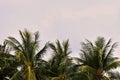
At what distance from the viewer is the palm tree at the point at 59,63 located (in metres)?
37.5

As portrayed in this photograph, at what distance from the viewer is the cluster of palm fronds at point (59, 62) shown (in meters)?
37.4

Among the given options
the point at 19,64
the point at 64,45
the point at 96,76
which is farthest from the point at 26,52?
the point at 96,76

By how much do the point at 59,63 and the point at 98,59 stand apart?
3876 mm

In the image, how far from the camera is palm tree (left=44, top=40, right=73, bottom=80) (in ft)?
123

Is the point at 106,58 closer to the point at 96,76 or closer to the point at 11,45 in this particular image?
the point at 96,76

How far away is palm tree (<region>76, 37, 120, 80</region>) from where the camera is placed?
124 feet

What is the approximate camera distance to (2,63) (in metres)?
38.5

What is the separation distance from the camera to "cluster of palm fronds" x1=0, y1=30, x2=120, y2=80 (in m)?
37.4

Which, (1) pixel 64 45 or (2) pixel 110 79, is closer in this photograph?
(2) pixel 110 79

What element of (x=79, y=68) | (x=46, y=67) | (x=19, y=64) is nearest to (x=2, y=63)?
(x=19, y=64)

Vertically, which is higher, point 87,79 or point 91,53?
A: point 91,53

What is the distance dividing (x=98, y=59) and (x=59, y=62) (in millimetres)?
3874

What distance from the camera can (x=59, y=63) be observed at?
3884 cm

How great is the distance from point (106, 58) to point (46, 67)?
6.00 metres
